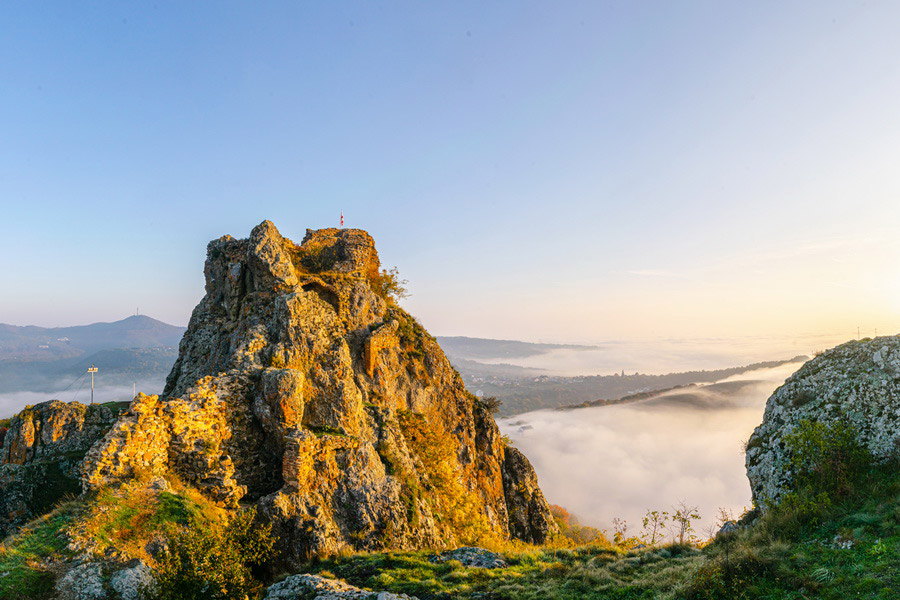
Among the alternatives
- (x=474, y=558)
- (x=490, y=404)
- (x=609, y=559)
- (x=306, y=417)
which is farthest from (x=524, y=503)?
(x=609, y=559)

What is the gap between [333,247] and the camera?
35594mm

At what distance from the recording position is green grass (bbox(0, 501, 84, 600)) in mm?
9281

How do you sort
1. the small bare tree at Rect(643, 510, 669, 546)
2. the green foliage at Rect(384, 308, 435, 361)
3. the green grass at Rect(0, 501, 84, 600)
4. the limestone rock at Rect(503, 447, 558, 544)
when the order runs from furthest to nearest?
the limestone rock at Rect(503, 447, 558, 544), the green foliage at Rect(384, 308, 435, 361), the small bare tree at Rect(643, 510, 669, 546), the green grass at Rect(0, 501, 84, 600)

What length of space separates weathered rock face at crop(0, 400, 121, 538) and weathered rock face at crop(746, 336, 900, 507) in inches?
1021

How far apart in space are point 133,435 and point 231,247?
16.2 m

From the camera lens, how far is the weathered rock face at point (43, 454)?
18422 mm

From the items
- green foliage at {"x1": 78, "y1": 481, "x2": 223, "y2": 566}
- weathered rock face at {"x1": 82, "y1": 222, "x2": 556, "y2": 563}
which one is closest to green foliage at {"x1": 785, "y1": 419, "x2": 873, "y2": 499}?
weathered rock face at {"x1": 82, "y1": 222, "x2": 556, "y2": 563}

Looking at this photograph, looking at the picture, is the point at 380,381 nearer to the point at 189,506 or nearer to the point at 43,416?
the point at 189,506

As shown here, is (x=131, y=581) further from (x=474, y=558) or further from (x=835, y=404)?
(x=835, y=404)

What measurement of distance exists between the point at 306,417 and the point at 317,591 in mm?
10157

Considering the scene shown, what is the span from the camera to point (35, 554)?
1026cm

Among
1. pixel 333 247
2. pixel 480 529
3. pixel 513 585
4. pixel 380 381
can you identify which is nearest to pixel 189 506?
pixel 513 585

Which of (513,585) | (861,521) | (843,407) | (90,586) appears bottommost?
(513,585)

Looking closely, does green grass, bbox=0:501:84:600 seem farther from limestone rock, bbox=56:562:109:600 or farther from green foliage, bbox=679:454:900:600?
green foliage, bbox=679:454:900:600
